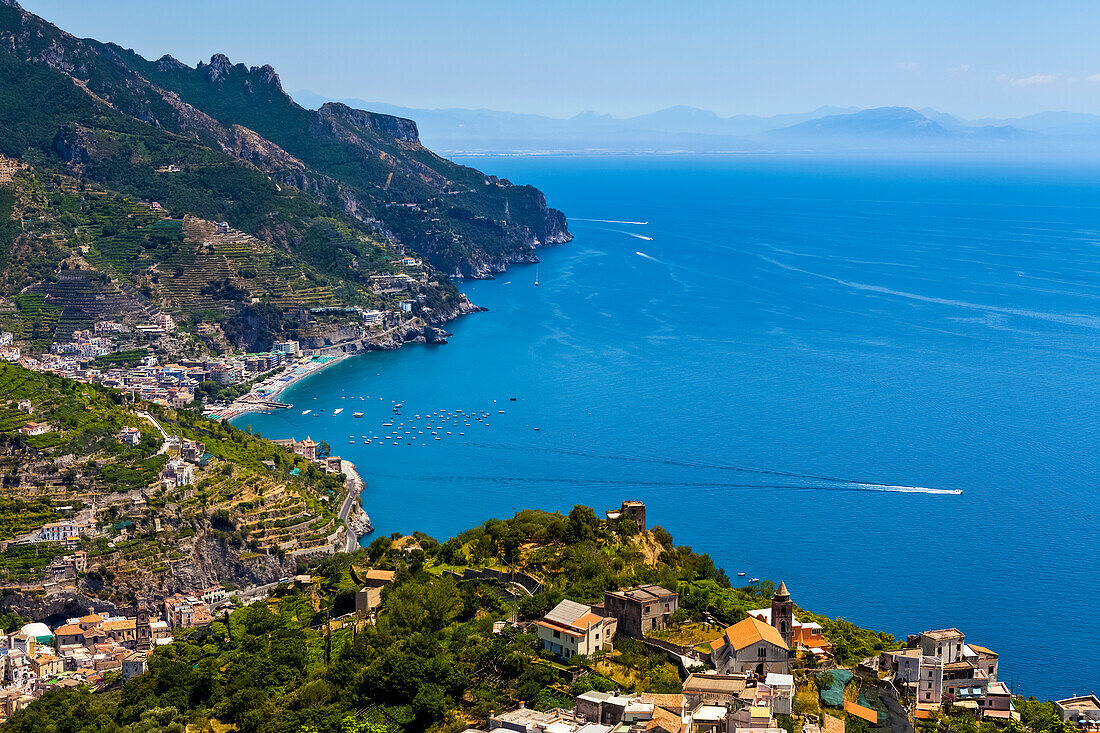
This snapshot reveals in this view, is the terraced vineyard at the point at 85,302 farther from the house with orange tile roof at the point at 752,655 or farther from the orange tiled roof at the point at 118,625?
the house with orange tile roof at the point at 752,655

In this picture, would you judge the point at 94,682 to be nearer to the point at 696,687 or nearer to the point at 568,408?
the point at 696,687

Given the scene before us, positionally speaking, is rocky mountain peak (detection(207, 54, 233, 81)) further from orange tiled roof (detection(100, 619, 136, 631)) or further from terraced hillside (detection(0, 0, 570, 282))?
orange tiled roof (detection(100, 619, 136, 631))

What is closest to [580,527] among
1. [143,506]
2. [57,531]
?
[143,506]

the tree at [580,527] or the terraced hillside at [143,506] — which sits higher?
the tree at [580,527]

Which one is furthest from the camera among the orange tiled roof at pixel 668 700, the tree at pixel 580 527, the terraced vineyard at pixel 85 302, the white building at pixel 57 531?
the terraced vineyard at pixel 85 302

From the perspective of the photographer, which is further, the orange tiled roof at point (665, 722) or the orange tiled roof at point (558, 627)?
the orange tiled roof at point (558, 627)

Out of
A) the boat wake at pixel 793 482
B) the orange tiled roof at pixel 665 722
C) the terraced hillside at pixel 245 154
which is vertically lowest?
the boat wake at pixel 793 482

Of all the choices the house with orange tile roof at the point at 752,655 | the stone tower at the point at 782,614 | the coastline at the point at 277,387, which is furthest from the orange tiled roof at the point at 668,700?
the coastline at the point at 277,387

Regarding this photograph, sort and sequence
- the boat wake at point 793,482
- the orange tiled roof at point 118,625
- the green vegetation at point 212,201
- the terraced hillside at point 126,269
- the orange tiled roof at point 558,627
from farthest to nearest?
the green vegetation at point 212,201
the terraced hillside at point 126,269
the boat wake at point 793,482
the orange tiled roof at point 118,625
the orange tiled roof at point 558,627
